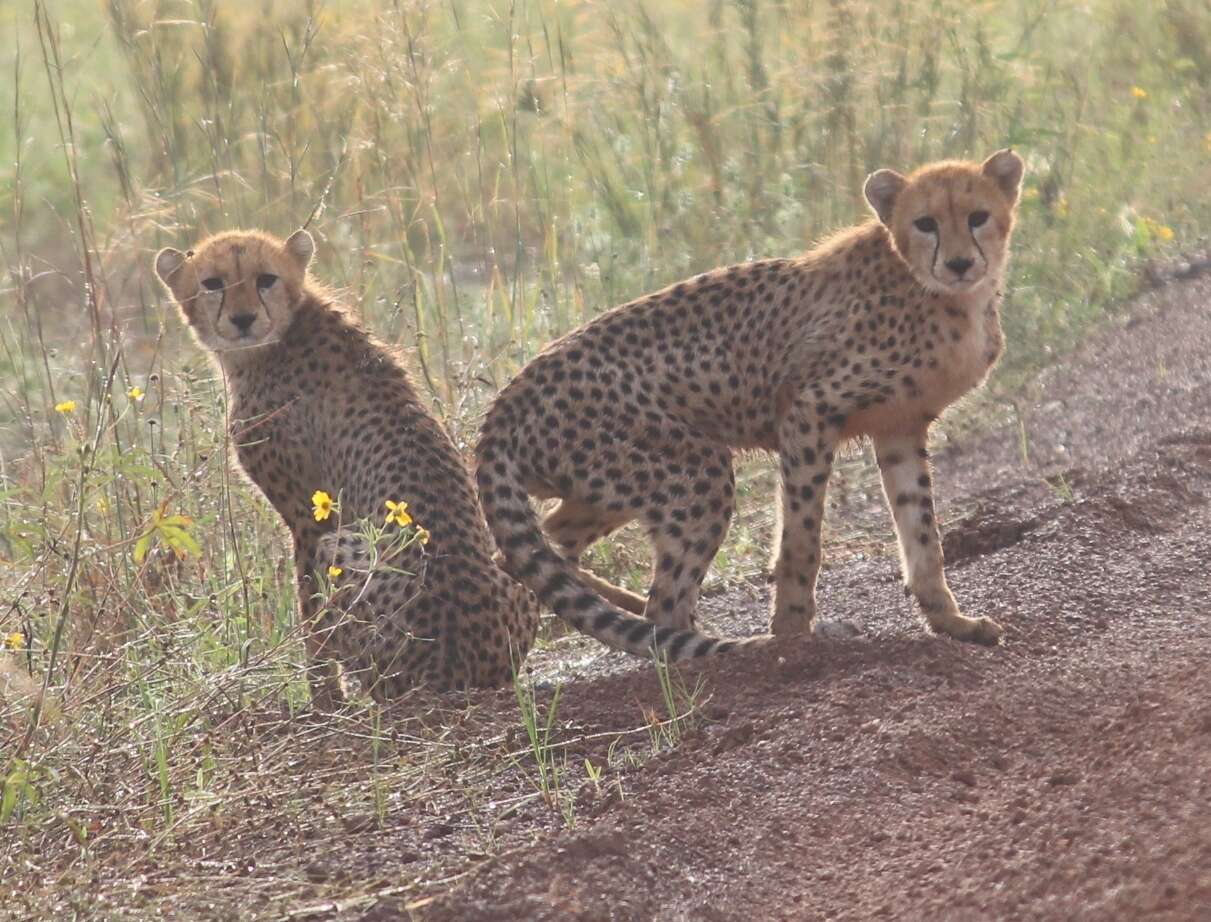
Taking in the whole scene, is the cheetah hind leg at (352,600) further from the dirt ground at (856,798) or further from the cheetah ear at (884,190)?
the cheetah ear at (884,190)

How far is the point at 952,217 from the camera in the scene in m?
4.35

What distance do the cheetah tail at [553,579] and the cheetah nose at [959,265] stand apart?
0.91 m

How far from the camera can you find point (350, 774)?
3496mm

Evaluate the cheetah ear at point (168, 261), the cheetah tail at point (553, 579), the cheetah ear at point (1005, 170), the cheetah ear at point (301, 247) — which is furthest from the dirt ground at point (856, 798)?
the cheetah ear at point (168, 261)

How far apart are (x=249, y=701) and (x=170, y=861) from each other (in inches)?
27.1

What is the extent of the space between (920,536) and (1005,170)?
33.2 inches

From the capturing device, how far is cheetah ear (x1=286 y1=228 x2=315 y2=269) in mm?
5004

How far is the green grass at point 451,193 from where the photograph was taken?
4.67 metres

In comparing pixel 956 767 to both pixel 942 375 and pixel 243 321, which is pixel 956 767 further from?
pixel 243 321

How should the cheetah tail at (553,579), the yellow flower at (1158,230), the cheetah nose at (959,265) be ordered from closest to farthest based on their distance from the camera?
the cheetah tail at (553,579) < the cheetah nose at (959,265) < the yellow flower at (1158,230)

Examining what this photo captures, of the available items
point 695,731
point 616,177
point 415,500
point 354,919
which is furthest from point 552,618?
point 616,177

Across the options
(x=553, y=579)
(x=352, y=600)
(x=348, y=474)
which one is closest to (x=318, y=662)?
(x=352, y=600)

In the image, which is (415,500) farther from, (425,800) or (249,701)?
(425,800)

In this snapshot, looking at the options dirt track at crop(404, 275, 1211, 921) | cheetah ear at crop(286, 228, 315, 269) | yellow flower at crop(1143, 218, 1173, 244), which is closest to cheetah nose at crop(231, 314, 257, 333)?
cheetah ear at crop(286, 228, 315, 269)
